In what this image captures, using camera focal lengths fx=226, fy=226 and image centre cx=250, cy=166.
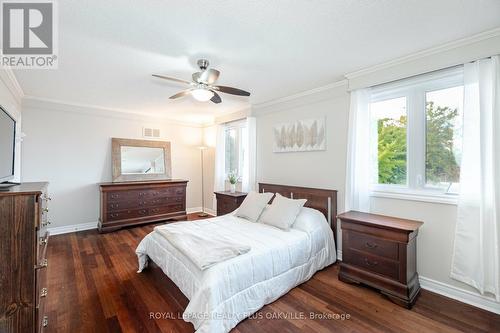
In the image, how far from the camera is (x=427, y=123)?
2.51m

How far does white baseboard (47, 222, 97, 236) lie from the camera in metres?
4.16

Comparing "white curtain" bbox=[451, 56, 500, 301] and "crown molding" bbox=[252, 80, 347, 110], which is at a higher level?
"crown molding" bbox=[252, 80, 347, 110]

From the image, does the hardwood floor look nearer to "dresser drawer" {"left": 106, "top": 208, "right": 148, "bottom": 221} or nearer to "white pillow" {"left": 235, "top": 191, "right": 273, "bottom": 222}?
"white pillow" {"left": 235, "top": 191, "right": 273, "bottom": 222}

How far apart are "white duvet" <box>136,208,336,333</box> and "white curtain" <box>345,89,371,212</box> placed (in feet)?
1.80

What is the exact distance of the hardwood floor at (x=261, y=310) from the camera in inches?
73.8

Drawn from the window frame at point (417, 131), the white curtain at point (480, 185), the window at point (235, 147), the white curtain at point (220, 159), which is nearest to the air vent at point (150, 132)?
the white curtain at point (220, 159)

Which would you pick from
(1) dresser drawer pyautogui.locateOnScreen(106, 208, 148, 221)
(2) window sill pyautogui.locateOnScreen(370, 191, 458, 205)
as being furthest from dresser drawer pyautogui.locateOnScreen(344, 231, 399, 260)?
(1) dresser drawer pyautogui.locateOnScreen(106, 208, 148, 221)

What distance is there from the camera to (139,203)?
15.2 feet

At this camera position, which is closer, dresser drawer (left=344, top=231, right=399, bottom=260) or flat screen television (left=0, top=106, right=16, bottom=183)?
flat screen television (left=0, top=106, right=16, bottom=183)

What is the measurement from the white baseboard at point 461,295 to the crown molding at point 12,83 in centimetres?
533

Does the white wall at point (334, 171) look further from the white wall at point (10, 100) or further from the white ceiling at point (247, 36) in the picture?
the white wall at point (10, 100)

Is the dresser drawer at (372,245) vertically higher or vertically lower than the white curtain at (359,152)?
lower

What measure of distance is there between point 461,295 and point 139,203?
500cm

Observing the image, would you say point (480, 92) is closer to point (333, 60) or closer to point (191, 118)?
point (333, 60)
